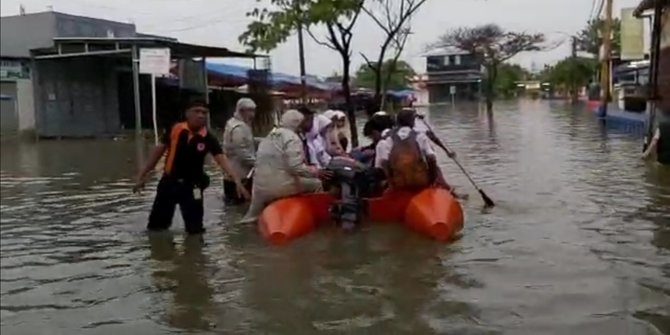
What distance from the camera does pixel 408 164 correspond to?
7.95 meters

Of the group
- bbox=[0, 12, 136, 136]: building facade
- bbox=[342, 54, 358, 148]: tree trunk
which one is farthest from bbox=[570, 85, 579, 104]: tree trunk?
bbox=[0, 12, 136, 136]: building facade

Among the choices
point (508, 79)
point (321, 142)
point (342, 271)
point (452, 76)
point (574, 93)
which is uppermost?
point (452, 76)

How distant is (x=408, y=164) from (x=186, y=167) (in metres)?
1.98

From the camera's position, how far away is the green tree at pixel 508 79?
68.0m

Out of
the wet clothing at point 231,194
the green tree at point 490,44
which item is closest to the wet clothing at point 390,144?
the wet clothing at point 231,194

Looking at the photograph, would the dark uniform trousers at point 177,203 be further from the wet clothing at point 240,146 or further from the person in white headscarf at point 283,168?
the wet clothing at point 240,146

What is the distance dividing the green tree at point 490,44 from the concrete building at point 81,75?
3827 centimetres

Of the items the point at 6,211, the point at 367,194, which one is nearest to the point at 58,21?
the point at 6,211

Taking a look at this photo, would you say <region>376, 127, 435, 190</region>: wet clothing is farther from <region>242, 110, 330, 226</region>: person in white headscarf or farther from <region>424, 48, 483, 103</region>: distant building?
<region>424, 48, 483, 103</region>: distant building

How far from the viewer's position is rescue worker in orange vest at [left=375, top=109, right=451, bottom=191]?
26.0ft

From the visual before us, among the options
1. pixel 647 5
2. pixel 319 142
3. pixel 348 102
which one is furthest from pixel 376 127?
pixel 647 5

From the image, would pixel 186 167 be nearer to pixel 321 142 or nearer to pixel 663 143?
pixel 321 142

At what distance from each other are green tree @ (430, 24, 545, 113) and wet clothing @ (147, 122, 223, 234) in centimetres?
4474

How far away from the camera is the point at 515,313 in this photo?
5062 mm
